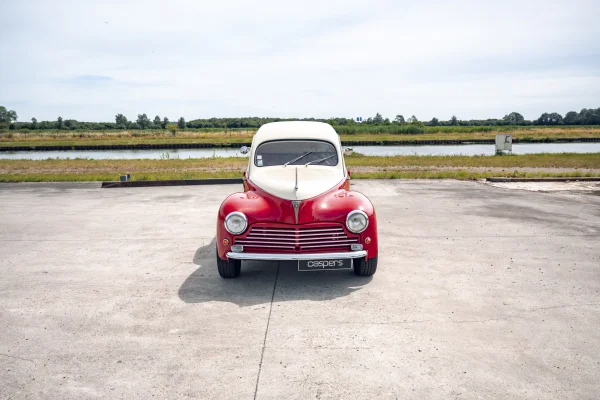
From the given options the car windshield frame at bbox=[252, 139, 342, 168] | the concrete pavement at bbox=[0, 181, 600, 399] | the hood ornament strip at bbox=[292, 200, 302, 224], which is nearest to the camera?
the concrete pavement at bbox=[0, 181, 600, 399]

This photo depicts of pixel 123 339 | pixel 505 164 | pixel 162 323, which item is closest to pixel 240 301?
pixel 162 323

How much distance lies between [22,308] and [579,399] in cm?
507

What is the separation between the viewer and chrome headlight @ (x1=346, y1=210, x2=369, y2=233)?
565 cm

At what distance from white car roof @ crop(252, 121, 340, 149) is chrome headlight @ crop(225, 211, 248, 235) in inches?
87.3

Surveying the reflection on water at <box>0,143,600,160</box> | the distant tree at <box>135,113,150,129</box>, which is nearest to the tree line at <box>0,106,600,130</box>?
the distant tree at <box>135,113,150,129</box>

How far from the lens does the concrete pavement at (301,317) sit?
139 inches

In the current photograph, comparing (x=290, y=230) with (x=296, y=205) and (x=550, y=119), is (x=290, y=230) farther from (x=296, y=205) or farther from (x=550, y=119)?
(x=550, y=119)

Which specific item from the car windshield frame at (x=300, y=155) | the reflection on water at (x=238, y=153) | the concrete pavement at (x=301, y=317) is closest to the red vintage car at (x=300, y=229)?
the concrete pavement at (x=301, y=317)

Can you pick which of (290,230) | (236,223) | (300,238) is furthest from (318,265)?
(236,223)

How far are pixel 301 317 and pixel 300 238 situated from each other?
3.65 feet

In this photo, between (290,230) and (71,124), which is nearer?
(290,230)

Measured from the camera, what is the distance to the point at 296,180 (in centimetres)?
607

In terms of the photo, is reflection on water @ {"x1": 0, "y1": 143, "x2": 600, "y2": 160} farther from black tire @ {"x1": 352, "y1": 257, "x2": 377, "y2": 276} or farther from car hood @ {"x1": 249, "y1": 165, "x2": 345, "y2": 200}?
black tire @ {"x1": 352, "y1": 257, "x2": 377, "y2": 276}

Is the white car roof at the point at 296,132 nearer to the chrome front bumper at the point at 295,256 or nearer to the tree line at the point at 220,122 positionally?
the chrome front bumper at the point at 295,256
